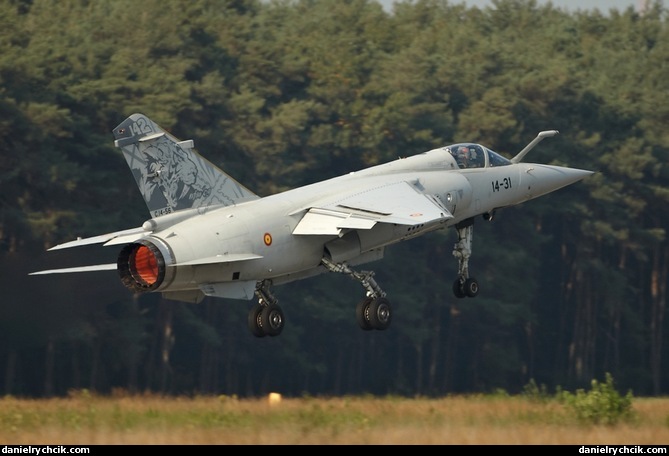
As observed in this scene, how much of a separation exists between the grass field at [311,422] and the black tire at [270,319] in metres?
1.16

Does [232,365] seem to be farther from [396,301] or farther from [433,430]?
[433,430]

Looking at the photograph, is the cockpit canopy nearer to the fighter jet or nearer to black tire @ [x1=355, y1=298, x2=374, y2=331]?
the fighter jet

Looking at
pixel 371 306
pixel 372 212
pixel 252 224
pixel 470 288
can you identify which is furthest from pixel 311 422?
pixel 470 288

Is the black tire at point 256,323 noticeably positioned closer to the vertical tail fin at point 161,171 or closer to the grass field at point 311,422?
the grass field at point 311,422

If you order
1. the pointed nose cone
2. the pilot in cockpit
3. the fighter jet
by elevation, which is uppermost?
the pilot in cockpit

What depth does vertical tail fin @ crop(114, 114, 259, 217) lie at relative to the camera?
21078 millimetres

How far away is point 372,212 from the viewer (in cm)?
2155

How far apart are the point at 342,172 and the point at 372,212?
3276 cm

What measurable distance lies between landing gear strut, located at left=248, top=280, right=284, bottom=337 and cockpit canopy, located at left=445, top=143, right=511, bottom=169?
4439 mm

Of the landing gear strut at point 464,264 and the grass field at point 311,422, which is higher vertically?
the landing gear strut at point 464,264

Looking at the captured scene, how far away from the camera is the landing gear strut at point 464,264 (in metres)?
24.4

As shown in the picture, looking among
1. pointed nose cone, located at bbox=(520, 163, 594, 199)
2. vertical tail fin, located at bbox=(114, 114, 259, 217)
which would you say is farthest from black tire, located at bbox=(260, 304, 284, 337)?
pointed nose cone, located at bbox=(520, 163, 594, 199)

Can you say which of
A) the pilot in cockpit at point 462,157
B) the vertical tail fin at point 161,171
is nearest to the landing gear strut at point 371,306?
the vertical tail fin at point 161,171

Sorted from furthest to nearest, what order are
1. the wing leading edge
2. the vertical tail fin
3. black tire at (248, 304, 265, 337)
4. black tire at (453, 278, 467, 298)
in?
black tire at (453, 278, 467, 298), black tire at (248, 304, 265, 337), the wing leading edge, the vertical tail fin
